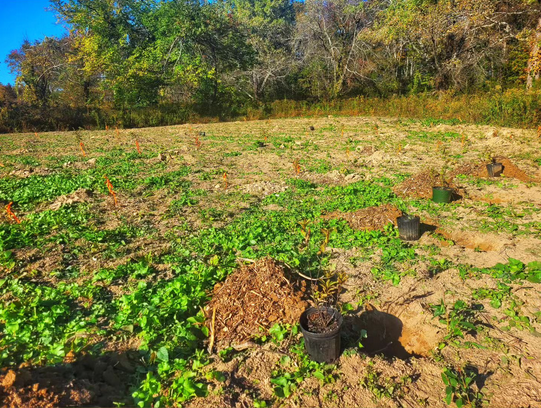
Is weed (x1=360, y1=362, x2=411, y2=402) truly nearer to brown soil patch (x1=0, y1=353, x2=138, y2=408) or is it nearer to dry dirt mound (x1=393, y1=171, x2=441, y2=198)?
brown soil patch (x1=0, y1=353, x2=138, y2=408)

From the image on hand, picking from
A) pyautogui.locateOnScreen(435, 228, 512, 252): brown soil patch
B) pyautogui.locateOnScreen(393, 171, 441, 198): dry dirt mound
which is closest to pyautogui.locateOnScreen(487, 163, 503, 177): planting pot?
pyautogui.locateOnScreen(393, 171, 441, 198): dry dirt mound

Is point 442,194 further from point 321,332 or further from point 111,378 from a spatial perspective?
point 111,378

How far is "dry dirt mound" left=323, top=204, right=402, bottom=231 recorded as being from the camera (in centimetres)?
531

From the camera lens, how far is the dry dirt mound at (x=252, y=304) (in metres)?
3.18

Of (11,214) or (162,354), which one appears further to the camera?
(11,214)

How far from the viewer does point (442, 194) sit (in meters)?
6.12

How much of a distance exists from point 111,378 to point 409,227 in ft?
13.3

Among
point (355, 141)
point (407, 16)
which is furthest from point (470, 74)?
point (355, 141)

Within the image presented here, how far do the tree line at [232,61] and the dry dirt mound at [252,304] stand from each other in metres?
17.4

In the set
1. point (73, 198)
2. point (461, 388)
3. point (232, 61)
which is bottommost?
point (461, 388)

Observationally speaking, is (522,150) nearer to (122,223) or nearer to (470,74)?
(122,223)

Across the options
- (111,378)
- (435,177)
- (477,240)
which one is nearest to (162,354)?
(111,378)

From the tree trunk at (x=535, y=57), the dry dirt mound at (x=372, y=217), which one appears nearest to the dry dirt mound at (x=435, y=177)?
the dry dirt mound at (x=372, y=217)

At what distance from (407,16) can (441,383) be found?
1856 cm
